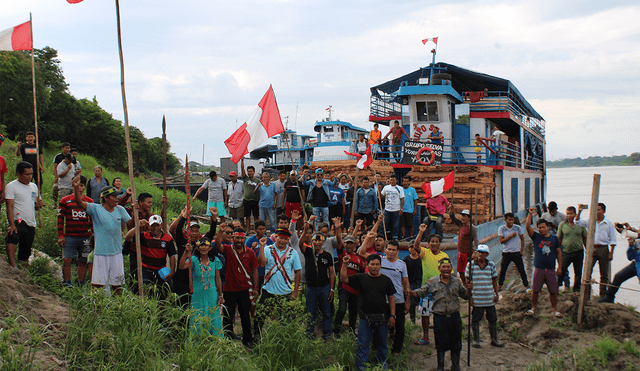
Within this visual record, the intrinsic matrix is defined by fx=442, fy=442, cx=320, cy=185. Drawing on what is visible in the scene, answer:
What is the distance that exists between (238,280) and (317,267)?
124cm

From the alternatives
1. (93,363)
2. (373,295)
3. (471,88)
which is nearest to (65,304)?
(93,363)

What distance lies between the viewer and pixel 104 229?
18.2 ft

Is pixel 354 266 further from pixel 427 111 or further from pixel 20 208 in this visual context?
pixel 427 111

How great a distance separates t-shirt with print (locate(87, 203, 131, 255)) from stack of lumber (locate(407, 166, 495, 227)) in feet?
32.8

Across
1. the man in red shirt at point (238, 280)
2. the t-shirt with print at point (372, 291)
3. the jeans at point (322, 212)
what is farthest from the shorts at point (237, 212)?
the t-shirt with print at point (372, 291)

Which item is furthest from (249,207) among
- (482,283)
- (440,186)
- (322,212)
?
(482,283)

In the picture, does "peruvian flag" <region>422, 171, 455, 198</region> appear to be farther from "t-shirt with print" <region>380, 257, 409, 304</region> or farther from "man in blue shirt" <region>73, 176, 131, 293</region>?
"man in blue shirt" <region>73, 176, 131, 293</region>

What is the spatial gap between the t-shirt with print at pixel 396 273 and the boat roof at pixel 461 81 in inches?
537

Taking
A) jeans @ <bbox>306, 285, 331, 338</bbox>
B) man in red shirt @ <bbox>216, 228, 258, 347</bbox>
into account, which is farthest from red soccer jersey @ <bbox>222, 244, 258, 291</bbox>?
jeans @ <bbox>306, 285, 331, 338</bbox>

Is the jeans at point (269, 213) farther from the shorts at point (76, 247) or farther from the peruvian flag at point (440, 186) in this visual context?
the shorts at point (76, 247)

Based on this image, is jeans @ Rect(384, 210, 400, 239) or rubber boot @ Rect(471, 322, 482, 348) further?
jeans @ Rect(384, 210, 400, 239)

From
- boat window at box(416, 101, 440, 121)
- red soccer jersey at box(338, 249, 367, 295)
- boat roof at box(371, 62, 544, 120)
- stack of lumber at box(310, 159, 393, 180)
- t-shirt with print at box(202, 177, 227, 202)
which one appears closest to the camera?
red soccer jersey at box(338, 249, 367, 295)

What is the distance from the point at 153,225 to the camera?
5.84 m

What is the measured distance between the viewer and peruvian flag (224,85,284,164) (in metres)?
6.77
